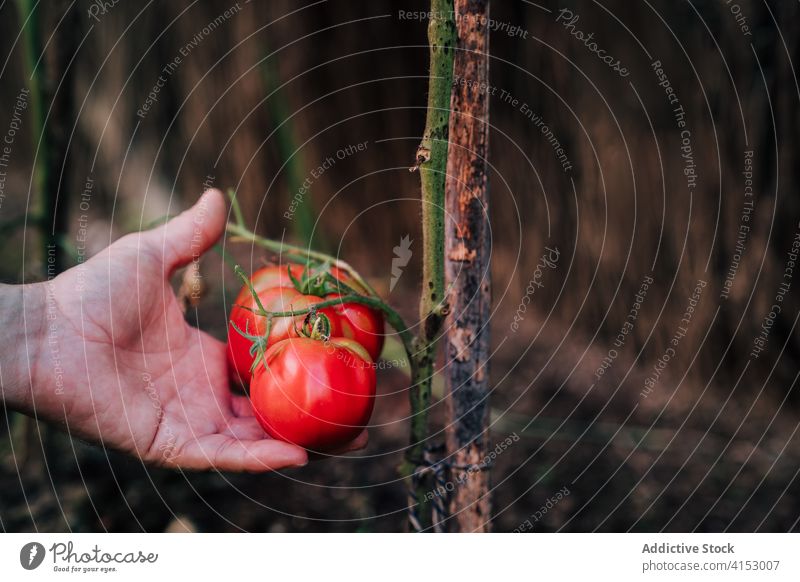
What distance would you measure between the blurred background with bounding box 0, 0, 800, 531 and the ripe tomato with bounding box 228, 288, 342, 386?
31cm

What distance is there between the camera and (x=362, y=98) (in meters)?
1.78

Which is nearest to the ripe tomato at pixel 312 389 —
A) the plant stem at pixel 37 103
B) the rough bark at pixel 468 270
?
the rough bark at pixel 468 270

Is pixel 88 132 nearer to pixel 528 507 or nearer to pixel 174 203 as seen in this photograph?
pixel 174 203

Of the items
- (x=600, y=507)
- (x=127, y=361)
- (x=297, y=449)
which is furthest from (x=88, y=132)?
(x=600, y=507)

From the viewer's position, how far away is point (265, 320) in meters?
0.74

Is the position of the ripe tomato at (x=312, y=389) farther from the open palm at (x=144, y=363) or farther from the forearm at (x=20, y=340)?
the forearm at (x=20, y=340)

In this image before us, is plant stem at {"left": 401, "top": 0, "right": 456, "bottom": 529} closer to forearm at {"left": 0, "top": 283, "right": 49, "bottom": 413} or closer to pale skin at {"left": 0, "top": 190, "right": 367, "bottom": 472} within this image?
pale skin at {"left": 0, "top": 190, "right": 367, "bottom": 472}

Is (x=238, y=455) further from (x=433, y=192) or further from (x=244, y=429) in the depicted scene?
(x=433, y=192)

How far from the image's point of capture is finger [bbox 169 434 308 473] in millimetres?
710

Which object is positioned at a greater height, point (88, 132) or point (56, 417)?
point (88, 132)

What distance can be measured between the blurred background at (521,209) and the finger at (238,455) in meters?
0.35

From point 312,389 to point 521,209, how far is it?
117cm

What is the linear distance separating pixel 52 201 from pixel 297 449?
0.74 meters

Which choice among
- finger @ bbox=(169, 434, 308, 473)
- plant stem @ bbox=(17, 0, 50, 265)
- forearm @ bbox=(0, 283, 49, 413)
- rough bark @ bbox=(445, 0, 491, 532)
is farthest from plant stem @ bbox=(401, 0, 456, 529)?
plant stem @ bbox=(17, 0, 50, 265)
